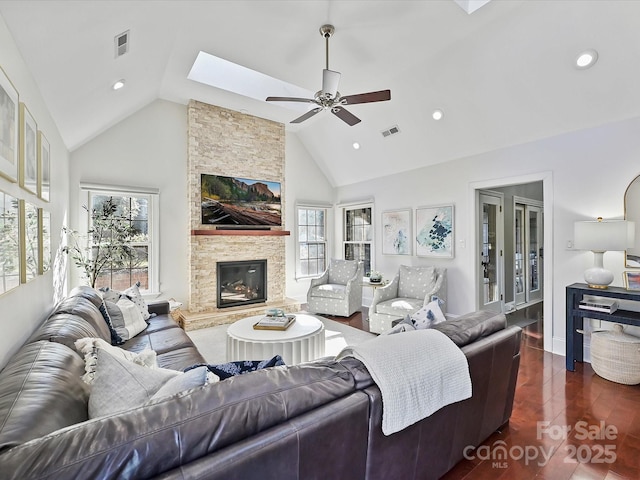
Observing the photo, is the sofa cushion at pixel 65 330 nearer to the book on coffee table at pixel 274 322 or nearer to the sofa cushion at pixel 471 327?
the book on coffee table at pixel 274 322

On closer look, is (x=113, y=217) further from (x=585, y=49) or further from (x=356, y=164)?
(x=585, y=49)

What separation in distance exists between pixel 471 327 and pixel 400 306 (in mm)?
2348

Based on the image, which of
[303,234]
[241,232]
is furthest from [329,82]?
[303,234]

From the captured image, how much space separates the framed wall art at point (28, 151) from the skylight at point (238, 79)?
2411 millimetres

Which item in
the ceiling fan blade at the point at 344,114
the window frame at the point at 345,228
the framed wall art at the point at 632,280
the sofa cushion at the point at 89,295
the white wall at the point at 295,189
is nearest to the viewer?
the sofa cushion at the point at 89,295

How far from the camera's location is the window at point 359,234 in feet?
20.8

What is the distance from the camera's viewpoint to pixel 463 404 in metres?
1.68

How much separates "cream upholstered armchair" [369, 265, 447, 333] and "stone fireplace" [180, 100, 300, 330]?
177 centimetres

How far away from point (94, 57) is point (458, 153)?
14.3 ft

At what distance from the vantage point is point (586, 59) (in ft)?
9.63

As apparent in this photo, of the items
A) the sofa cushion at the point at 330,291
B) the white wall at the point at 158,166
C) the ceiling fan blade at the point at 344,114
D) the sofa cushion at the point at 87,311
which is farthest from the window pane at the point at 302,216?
the sofa cushion at the point at 87,311

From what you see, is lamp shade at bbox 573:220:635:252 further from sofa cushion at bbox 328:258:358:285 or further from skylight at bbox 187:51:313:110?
skylight at bbox 187:51:313:110

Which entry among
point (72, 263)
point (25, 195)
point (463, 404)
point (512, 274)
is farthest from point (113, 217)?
point (512, 274)

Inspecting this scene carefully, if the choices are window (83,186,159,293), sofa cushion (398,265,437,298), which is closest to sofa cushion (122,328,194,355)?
window (83,186,159,293)
